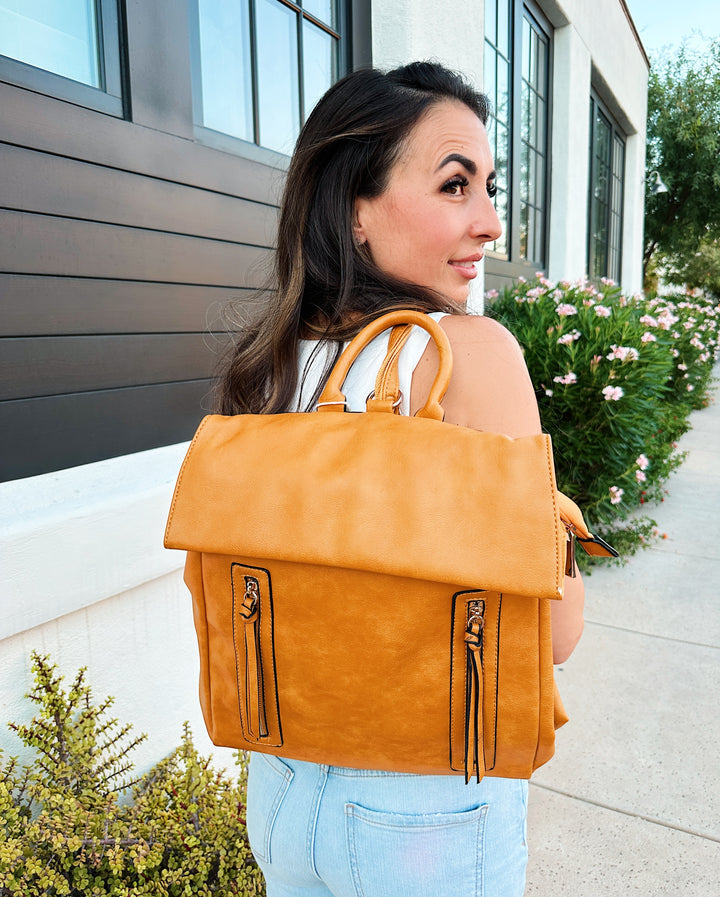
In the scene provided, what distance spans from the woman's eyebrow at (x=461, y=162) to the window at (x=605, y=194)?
858 cm

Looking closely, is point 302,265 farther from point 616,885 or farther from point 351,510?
point 616,885

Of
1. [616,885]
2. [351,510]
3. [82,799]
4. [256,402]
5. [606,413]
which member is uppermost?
[256,402]

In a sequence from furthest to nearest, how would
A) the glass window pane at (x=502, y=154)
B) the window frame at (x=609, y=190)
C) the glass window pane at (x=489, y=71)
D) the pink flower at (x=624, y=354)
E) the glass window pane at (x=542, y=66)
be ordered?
the window frame at (x=609, y=190), the glass window pane at (x=542, y=66), the glass window pane at (x=502, y=154), the glass window pane at (x=489, y=71), the pink flower at (x=624, y=354)

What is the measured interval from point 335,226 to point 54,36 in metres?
1.48

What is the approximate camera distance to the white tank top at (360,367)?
0.89 metres

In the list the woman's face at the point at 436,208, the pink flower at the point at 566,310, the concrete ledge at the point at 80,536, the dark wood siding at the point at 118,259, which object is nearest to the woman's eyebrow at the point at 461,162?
the woman's face at the point at 436,208

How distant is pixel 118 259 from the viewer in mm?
2121

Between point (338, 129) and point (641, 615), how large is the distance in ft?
10.5

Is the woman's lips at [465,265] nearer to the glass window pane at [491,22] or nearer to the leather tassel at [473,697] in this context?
the leather tassel at [473,697]

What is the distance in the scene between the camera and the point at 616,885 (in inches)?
74.8

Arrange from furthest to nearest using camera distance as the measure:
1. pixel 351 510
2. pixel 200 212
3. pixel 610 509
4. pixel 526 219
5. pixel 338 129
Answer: pixel 526 219 < pixel 610 509 < pixel 200 212 < pixel 338 129 < pixel 351 510

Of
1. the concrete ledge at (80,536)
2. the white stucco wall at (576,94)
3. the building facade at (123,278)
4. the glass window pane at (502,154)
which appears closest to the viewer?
the concrete ledge at (80,536)

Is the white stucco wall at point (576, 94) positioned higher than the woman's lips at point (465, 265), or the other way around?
the white stucco wall at point (576, 94)

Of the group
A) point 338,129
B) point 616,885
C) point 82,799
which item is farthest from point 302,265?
point 616,885
